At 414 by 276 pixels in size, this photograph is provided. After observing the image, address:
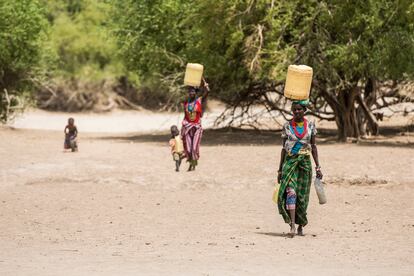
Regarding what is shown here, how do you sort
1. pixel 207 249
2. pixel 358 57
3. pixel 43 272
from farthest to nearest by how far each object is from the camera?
pixel 358 57
pixel 207 249
pixel 43 272

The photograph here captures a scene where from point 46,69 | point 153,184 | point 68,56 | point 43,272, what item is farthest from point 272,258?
point 68,56

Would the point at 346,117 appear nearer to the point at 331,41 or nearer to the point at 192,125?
the point at 331,41

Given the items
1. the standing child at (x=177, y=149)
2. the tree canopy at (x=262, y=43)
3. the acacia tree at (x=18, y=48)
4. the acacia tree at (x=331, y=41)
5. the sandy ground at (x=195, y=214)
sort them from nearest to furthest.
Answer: the sandy ground at (x=195, y=214) → the standing child at (x=177, y=149) → the acacia tree at (x=331, y=41) → the tree canopy at (x=262, y=43) → the acacia tree at (x=18, y=48)

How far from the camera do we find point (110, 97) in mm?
45188

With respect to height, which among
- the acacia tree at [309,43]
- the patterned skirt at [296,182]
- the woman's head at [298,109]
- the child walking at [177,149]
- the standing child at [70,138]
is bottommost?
the standing child at [70,138]

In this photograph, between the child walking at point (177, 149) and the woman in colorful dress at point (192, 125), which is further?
the child walking at point (177, 149)

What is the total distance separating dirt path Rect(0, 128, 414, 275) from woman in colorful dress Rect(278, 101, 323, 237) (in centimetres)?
39

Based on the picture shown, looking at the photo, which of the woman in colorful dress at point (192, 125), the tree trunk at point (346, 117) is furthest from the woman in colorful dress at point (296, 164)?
the tree trunk at point (346, 117)

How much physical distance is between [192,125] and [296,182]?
642 centimetres

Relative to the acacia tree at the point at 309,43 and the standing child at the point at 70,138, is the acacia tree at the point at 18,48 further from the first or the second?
the standing child at the point at 70,138

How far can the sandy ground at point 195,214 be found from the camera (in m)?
8.94

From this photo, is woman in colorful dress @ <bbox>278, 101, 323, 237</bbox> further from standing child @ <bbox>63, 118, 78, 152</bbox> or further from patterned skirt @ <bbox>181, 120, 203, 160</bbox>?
standing child @ <bbox>63, 118, 78, 152</bbox>

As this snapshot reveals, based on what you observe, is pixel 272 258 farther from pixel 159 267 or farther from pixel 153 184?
pixel 153 184

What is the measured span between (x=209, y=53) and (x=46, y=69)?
9.21m
